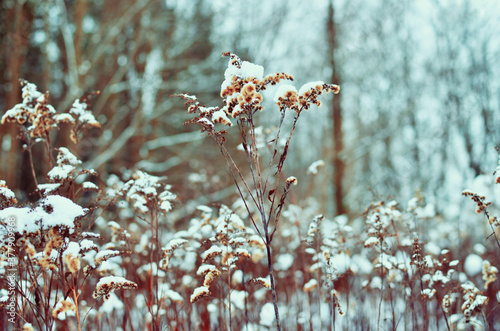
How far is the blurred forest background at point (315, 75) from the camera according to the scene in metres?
8.80

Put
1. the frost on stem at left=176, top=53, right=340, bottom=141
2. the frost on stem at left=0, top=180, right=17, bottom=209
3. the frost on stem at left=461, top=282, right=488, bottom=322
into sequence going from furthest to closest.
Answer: the frost on stem at left=461, top=282, right=488, bottom=322, the frost on stem at left=0, top=180, right=17, bottom=209, the frost on stem at left=176, top=53, right=340, bottom=141

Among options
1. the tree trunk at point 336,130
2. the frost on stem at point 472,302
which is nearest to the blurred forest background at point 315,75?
the tree trunk at point 336,130

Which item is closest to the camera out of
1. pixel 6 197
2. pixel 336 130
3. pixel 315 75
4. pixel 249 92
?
pixel 249 92

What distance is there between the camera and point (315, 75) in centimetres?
1159

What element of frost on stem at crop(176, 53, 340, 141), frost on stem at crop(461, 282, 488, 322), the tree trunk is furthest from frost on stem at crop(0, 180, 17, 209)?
the tree trunk

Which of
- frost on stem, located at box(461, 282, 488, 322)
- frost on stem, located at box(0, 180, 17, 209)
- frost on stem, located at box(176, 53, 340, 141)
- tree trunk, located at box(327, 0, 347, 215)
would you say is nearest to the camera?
frost on stem, located at box(176, 53, 340, 141)

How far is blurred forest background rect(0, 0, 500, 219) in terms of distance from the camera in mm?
8797

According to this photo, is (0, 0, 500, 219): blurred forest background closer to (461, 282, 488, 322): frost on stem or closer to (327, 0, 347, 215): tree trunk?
(327, 0, 347, 215): tree trunk

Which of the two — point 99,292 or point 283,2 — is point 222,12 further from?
point 99,292

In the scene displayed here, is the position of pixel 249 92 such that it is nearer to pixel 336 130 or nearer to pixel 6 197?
pixel 6 197

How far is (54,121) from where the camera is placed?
328 cm

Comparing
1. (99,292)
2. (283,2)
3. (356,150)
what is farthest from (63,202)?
(283,2)

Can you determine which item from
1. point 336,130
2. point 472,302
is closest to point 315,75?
point 336,130

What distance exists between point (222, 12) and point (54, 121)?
10537 millimetres
